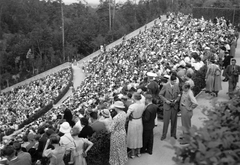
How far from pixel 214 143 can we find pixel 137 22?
65.5 metres

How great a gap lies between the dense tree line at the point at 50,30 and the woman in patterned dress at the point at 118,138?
30176 millimetres

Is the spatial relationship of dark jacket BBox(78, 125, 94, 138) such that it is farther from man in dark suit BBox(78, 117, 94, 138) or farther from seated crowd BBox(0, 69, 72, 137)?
seated crowd BBox(0, 69, 72, 137)

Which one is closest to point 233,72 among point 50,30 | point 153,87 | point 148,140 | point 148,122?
point 153,87

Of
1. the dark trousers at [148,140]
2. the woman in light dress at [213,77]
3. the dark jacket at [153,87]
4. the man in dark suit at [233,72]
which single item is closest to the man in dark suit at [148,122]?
the dark trousers at [148,140]

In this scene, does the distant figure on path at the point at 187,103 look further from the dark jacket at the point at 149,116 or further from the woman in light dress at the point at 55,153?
the woman in light dress at the point at 55,153

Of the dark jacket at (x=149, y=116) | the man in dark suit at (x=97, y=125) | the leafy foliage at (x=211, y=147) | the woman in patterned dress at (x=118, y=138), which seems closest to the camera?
the leafy foliage at (x=211, y=147)

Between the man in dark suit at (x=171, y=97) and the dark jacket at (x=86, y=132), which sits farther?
the man in dark suit at (x=171, y=97)

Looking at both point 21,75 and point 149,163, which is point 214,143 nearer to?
point 149,163

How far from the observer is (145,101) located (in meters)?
6.98

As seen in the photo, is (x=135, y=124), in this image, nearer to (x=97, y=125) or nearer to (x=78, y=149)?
(x=97, y=125)

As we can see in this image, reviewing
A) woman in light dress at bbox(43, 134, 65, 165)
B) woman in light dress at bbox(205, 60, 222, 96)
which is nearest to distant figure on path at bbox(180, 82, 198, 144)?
woman in light dress at bbox(43, 134, 65, 165)

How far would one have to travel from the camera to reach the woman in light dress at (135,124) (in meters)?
6.55

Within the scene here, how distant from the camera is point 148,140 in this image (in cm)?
725

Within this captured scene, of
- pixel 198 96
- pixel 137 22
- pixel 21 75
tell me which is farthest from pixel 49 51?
pixel 198 96
